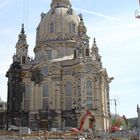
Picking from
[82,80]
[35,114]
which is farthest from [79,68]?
[35,114]

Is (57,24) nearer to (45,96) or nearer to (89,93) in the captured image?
(45,96)

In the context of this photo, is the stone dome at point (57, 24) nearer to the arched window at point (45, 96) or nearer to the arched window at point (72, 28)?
the arched window at point (72, 28)

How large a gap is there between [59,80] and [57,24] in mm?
15870

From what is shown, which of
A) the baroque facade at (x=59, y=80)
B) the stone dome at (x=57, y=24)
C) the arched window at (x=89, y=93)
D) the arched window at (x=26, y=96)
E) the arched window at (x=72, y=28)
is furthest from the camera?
the arched window at (x=72, y=28)

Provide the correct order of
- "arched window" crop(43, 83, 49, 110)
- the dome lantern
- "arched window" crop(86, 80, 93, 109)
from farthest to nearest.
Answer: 1. the dome lantern
2. "arched window" crop(43, 83, 49, 110)
3. "arched window" crop(86, 80, 93, 109)

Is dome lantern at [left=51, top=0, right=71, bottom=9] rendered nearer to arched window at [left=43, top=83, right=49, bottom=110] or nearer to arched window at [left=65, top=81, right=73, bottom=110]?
arched window at [left=43, top=83, right=49, bottom=110]

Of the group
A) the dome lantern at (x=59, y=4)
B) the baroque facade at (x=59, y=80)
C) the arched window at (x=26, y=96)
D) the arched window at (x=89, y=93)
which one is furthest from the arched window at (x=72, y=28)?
the arched window at (x=26, y=96)

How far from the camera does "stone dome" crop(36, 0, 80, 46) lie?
90.6 m

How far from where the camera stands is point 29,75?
85875 mm

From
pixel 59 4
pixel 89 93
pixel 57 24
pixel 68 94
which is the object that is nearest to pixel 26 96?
pixel 68 94

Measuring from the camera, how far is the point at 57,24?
300 feet

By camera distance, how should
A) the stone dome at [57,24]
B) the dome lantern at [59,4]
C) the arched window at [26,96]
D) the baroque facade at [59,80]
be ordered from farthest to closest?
the dome lantern at [59,4]
the stone dome at [57,24]
the arched window at [26,96]
the baroque facade at [59,80]

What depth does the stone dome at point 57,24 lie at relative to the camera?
297 feet

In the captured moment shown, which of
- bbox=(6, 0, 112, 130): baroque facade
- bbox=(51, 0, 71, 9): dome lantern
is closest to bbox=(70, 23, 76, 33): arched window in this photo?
bbox=(6, 0, 112, 130): baroque facade
